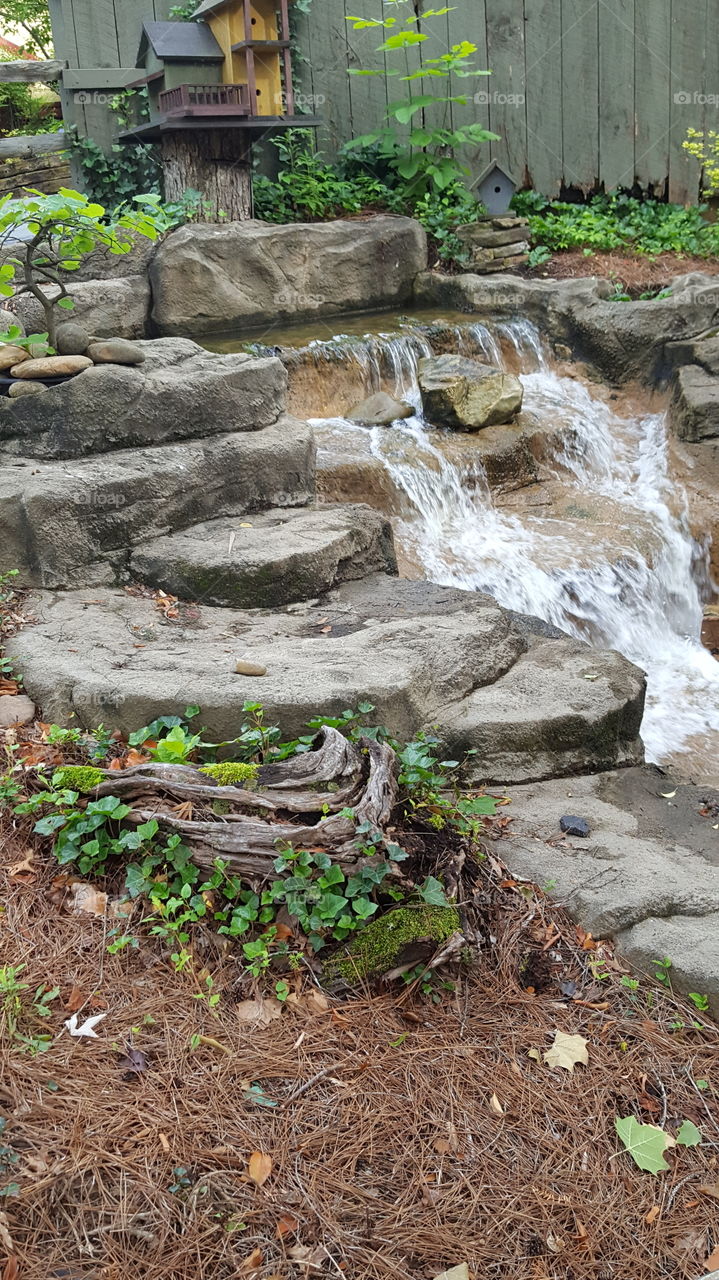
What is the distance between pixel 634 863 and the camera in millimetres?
3074

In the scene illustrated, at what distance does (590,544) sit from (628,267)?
13.5 feet

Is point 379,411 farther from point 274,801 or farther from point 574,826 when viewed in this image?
point 274,801

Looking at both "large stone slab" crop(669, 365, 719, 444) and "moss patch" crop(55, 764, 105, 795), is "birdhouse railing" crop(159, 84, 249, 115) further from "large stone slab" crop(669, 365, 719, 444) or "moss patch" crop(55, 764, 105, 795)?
"moss patch" crop(55, 764, 105, 795)

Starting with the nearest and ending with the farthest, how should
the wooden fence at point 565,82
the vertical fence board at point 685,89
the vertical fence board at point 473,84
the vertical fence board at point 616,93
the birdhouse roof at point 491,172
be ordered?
the wooden fence at point 565,82
the birdhouse roof at point 491,172
the vertical fence board at point 473,84
the vertical fence board at point 616,93
the vertical fence board at point 685,89

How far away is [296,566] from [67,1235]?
2898 mm

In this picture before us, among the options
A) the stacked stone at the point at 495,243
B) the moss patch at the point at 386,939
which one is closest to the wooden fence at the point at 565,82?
the stacked stone at the point at 495,243

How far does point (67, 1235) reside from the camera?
6.21 ft

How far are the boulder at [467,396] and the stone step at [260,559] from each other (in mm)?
2620

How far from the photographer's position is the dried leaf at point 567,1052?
2418mm

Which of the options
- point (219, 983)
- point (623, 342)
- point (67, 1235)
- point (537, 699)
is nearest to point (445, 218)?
point (623, 342)

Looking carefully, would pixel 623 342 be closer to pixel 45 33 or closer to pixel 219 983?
pixel 219 983

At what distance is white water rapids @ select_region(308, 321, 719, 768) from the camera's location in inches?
236

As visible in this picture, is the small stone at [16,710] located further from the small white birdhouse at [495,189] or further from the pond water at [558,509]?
the small white birdhouse at [495,189]

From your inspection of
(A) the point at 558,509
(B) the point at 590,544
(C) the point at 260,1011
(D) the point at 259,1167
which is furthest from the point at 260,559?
(A) the point at 558,509
